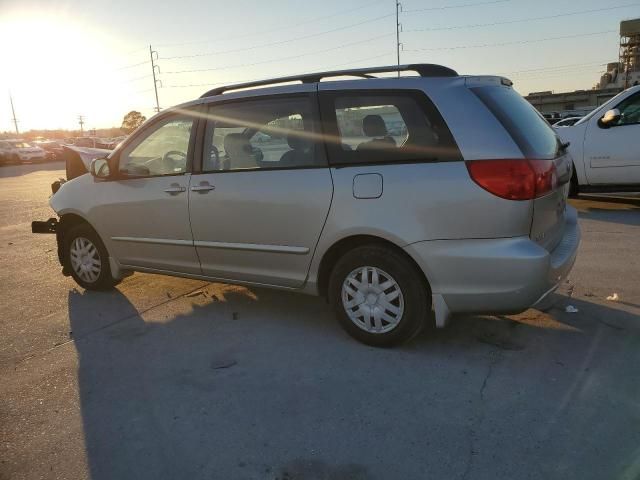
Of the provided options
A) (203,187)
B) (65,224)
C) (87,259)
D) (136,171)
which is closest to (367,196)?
(203,187)

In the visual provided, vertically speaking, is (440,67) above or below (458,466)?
above

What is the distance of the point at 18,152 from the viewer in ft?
116

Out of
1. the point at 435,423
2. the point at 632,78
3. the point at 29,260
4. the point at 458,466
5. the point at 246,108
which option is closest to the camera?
the point at 458,466

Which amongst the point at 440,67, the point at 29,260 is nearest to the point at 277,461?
the point at 440,67

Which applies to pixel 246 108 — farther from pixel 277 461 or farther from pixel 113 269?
pixel 277 461

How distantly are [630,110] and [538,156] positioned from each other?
5.97 meters

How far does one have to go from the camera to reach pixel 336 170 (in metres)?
3.65

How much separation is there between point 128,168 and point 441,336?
3081 millimetres

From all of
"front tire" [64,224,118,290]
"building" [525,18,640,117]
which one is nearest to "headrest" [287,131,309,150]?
"front tire" [64,224,118,290]

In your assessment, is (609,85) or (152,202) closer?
(152,202)

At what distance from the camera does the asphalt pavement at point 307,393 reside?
100.0 inches

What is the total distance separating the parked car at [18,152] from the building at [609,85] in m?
53.1

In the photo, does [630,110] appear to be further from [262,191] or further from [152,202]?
[152,202]

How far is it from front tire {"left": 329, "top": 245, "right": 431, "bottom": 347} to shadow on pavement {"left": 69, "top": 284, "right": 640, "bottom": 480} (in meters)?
0.17
